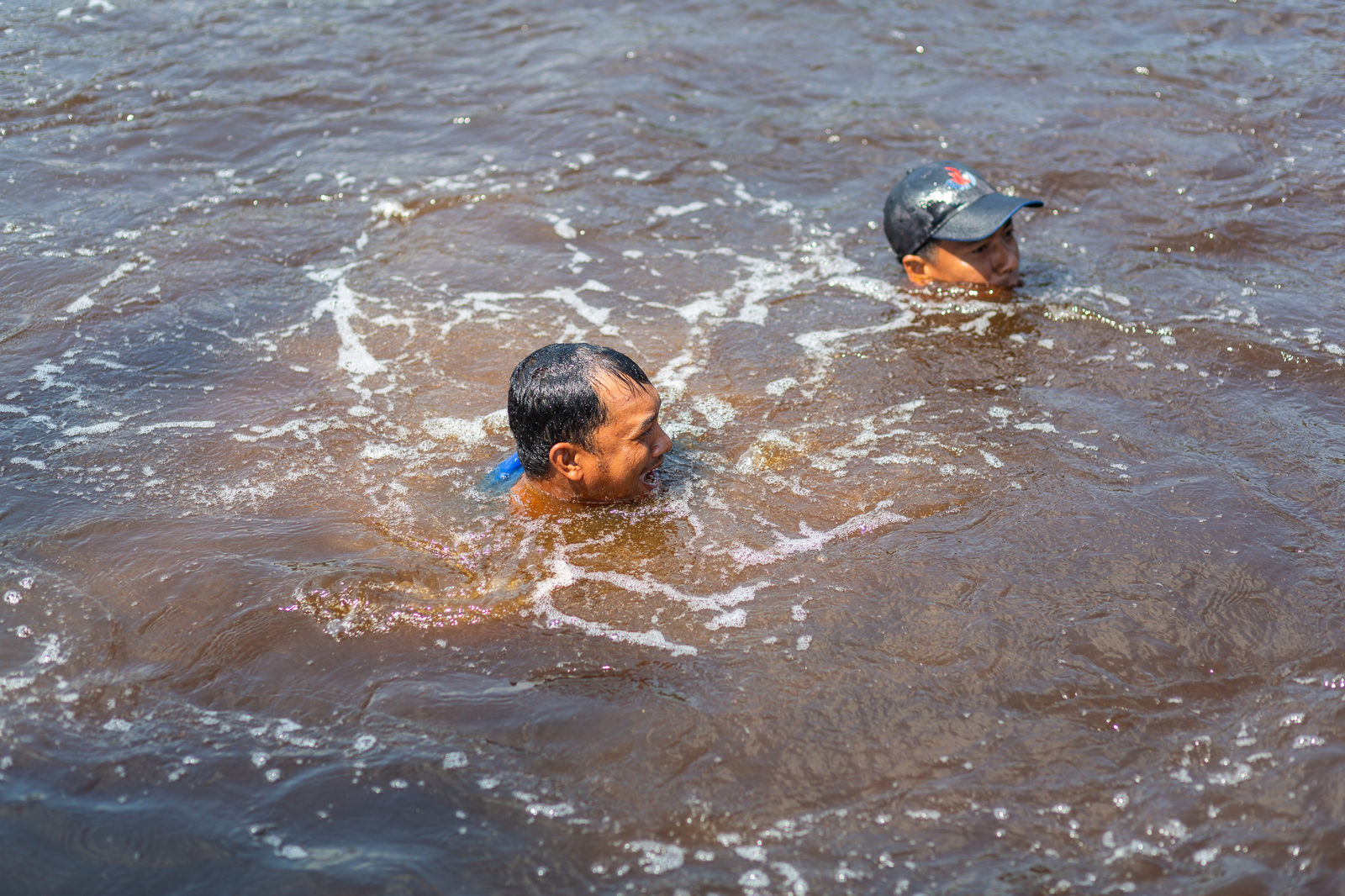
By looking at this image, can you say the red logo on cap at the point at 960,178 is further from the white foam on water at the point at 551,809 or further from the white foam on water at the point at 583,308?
the white foam on water at the point at 551,809

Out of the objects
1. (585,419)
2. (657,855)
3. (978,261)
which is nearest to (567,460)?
(585,419)

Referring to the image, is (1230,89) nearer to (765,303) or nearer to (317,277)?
(765,303)

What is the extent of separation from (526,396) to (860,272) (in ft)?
9.95

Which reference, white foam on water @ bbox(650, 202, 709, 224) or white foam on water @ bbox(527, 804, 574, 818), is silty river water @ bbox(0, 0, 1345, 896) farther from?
white foam on water @ bbox(650, 202, 709, 224)

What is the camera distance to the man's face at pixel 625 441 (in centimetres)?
438

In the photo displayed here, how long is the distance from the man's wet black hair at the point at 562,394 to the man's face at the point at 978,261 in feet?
8.66

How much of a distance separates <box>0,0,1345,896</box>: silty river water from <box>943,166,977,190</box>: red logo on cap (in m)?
0.69

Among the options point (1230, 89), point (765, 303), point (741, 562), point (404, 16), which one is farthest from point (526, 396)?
point (404, 16)

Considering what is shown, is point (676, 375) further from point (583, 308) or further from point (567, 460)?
point (567, 460)

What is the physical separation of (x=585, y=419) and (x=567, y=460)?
21cm

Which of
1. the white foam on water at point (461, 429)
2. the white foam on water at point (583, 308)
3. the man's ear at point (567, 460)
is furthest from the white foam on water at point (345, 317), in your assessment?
the man's ear at point (567, 460)

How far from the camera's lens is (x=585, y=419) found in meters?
4.37

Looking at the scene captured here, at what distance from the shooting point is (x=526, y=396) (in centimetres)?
444

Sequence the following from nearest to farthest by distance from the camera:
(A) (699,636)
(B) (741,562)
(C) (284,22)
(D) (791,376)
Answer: (A) (699,636) → (B) (741,562) → (D) (791,376) → (C) (284,22)
